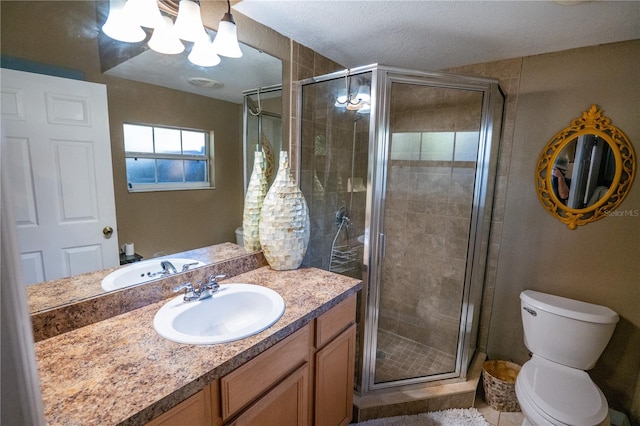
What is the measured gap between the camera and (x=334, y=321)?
1.35 metres

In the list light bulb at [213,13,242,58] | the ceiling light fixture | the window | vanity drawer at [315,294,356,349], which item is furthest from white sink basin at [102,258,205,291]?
light bulb at [213,13,242,58]

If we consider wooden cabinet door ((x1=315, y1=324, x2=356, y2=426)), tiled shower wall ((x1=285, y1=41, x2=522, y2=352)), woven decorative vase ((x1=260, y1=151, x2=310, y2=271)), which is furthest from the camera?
tiled shower wall ((x1=285, y1=41, x2=522, y2=352))

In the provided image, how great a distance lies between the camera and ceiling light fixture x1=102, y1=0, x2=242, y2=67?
3.48 ft

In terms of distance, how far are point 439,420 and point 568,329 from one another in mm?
922

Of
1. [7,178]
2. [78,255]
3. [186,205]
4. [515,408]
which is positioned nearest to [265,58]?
[186,205]

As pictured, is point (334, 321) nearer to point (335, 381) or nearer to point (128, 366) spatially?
point (335, 381)

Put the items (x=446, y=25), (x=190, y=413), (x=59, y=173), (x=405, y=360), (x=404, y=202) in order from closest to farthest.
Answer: (x=190, y=413)
(x=59, y=173)
(x=446, y=25)
(x=405, y=360)
(x=404, y=202)

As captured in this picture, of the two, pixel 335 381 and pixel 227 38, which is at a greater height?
pixel 227 38

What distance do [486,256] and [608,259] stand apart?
645 mm

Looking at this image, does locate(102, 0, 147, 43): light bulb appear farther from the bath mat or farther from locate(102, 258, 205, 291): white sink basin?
the bath mat

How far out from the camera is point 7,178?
0.31 metres

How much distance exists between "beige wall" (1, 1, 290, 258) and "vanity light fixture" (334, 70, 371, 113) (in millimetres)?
383

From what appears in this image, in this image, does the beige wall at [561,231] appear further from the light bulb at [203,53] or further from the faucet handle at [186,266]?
the faucet handle at [186,266]

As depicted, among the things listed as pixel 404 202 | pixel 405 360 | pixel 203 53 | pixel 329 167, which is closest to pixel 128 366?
pixel 203 53
